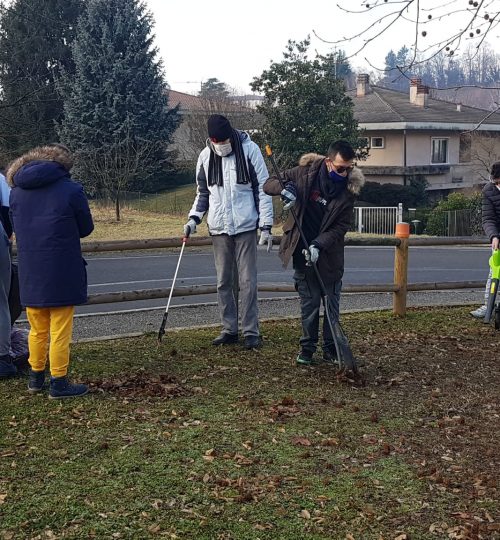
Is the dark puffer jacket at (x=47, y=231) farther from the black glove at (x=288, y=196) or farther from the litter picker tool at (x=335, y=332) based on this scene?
the litter picker tool at (x=335, y=332)

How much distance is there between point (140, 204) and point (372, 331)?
27.3 meters

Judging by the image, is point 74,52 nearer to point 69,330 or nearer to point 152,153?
point 152,153

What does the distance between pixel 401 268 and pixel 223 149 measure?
3233 mm

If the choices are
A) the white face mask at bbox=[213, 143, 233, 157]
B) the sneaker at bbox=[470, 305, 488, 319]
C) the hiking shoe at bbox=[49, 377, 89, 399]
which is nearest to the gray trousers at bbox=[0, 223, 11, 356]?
the hiking shoe at bbox=[49, 377, 89, 399]

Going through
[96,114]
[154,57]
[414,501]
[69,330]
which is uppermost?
[154,57]

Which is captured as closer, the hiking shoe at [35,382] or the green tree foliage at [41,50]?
the hiking shoe at [35,382]

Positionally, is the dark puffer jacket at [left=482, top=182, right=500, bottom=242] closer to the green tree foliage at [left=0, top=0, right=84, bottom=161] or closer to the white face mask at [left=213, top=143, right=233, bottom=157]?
the white face mask at [left=213, top=143, right=233, bottom=157]

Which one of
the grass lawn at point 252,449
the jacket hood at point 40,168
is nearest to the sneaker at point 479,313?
the grass lawn at point 252,449

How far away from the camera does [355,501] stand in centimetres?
445

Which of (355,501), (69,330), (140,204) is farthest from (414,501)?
(140,204)

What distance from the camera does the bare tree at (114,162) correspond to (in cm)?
3109

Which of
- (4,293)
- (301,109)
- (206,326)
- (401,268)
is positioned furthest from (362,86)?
(4,293)

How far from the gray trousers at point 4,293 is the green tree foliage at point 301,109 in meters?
25.0

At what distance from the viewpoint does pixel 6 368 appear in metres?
6.46
